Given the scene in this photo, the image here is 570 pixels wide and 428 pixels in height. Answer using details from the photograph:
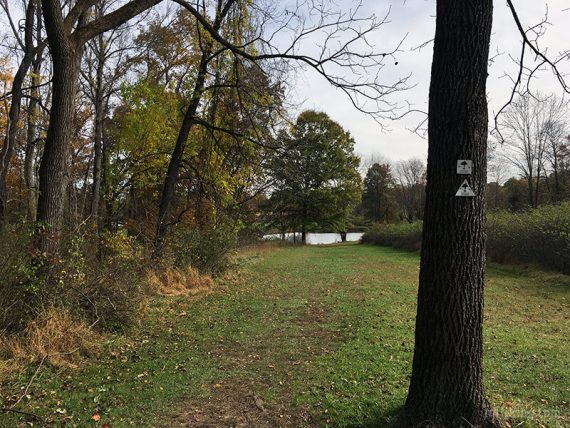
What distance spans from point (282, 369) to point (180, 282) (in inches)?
243

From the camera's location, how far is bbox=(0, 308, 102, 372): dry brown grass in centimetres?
486

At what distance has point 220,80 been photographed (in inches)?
524

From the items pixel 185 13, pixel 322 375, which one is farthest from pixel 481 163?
pixel 185 13

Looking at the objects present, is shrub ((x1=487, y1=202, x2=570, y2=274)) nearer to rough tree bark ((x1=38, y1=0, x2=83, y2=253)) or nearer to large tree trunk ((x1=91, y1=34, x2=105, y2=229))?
rough tree bark ((x1=38, y1=0, x2=83, y2=253))

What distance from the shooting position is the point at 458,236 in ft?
11.1

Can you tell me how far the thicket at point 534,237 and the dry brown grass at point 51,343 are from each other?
1501cm

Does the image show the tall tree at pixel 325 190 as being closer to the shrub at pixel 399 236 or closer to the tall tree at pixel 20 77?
the shrub at pixel 399 236

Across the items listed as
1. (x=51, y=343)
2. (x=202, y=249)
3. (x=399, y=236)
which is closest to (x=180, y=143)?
(x=202, y=249)

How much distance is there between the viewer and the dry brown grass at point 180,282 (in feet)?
33.0

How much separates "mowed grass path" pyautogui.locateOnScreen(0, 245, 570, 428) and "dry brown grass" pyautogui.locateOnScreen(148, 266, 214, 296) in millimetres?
754

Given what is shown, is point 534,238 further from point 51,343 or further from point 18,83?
point 18,83

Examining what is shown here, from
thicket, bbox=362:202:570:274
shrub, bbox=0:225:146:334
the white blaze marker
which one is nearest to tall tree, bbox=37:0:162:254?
shrub, bbox=0:225:146:334

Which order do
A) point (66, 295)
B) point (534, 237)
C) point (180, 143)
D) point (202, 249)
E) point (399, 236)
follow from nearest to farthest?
point (66, 295) < point (202, 249) < point (180, 143) < point (534, 237) < point (399, 236)

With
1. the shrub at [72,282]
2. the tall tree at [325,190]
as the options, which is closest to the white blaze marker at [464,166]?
the shrub at [72,282]
